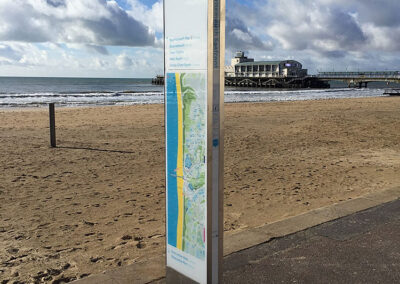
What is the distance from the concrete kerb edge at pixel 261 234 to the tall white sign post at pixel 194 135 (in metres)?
0.41

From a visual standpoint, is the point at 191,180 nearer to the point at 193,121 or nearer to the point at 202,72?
the point at 193,121

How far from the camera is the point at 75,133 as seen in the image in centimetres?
1288

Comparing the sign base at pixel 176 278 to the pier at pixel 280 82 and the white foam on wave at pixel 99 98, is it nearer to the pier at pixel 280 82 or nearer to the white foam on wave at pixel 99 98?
the white foam on wave at pixel 99 98

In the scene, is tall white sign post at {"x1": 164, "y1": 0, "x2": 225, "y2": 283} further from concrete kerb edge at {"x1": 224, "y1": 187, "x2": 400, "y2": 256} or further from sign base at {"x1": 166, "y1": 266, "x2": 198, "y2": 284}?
concrete kerb edge at {"x1": 224, "y1": 187, "x2": 400, "y2": 256}

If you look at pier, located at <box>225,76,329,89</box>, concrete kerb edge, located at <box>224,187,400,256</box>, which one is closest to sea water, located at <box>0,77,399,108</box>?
pier, located at <box>225,76,329,89</box>

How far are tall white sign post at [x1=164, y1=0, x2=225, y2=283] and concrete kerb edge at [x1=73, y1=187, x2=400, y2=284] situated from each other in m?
0.41

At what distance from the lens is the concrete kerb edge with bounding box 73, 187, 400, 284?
3.35 metres

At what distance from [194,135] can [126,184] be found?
443 centimetres

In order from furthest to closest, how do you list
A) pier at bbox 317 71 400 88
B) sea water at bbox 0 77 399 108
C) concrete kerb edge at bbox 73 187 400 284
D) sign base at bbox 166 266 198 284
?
1. pier at bbox 317 71 400 88
2. sea water at bbox 0 77 399 108
3. concrete kerb edge at bbox 73 187 400 284
4. sign base at bbox 166 266 198 284

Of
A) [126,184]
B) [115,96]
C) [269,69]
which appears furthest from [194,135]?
[269,69]

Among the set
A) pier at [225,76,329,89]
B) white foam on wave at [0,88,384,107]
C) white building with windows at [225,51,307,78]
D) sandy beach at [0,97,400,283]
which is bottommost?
sandy beach at [0,97,400,283]

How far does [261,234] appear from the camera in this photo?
13.7 ft

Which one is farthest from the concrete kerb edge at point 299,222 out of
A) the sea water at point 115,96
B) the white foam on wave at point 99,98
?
the white foam on wave at point 99,98

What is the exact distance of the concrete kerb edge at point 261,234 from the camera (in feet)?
11.0
